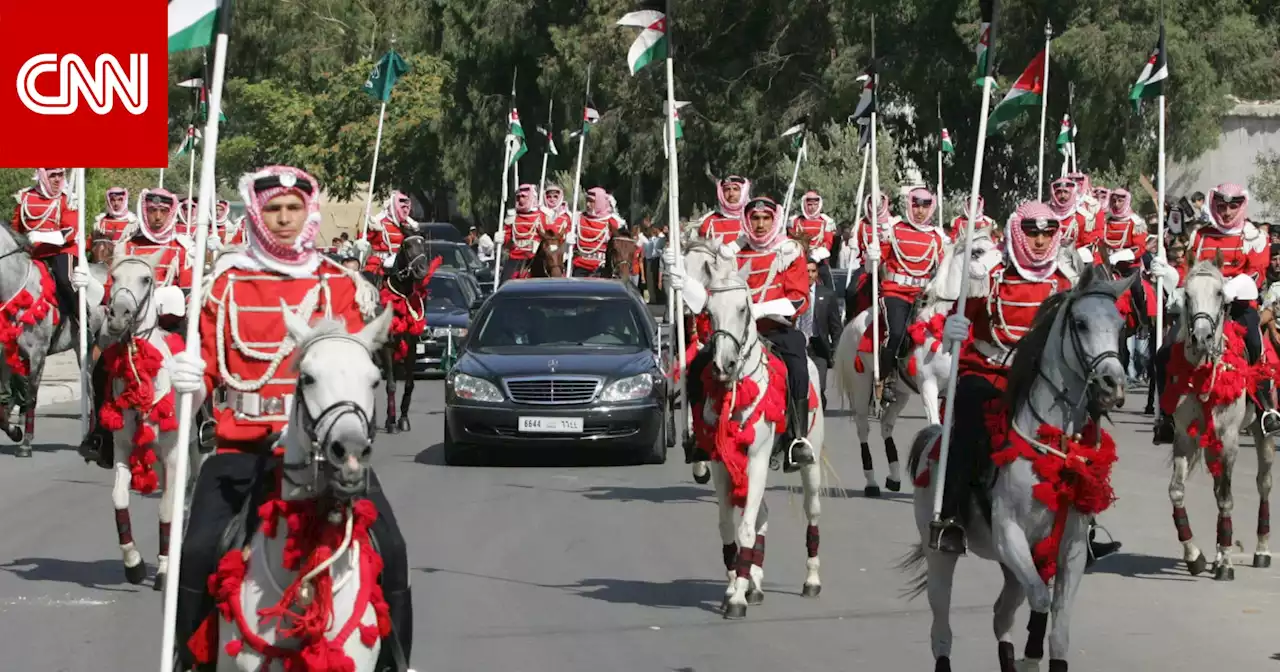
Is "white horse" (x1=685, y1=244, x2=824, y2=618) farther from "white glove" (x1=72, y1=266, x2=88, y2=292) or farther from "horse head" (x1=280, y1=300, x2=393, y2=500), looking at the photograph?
"white glove" (x1=72, y1=266, x2=88, y2=292)

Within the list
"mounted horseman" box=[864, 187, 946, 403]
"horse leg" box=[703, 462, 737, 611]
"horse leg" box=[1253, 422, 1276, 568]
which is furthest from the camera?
"mounted horseman" box=[864, 187, 946, 403]

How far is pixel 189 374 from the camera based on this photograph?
790 centimetres

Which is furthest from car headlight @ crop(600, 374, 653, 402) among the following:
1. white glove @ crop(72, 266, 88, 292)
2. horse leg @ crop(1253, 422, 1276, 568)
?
horse leg @ crop(1253, 422, 1276, 568)

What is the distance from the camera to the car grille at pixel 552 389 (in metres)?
20.8

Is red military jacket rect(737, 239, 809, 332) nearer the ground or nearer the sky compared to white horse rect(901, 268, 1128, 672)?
nearer the sky

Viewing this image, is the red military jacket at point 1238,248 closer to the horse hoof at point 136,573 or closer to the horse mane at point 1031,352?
the horse mane at point 1031,352

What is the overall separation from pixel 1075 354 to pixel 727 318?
300 centimetres

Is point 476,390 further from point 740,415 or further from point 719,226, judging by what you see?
point 740,415

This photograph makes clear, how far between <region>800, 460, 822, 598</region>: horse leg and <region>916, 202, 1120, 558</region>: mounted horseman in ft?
7.39

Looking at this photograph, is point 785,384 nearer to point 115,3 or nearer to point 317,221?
point 317,221

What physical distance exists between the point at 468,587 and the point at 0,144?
29.8 metres

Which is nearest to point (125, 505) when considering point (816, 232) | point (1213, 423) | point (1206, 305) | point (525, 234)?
point (1206, 305)

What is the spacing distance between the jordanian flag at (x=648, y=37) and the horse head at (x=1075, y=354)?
342 inches

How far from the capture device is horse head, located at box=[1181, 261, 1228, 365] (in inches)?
555
